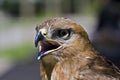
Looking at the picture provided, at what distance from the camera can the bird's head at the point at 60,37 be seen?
380 centimetres

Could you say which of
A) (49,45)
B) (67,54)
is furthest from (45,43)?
(67,54)

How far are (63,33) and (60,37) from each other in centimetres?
4

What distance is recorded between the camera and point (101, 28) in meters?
9.63

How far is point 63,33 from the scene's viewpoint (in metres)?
3.86

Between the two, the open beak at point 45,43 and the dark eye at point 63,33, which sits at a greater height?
the dark eye at point 63,33

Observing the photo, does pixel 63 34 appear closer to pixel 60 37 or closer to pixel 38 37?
pixel 60 37

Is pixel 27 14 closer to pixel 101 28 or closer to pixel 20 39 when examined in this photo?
pixel 20 39

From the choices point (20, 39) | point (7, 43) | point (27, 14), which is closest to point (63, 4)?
point (27, 14)

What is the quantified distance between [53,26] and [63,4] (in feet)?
109

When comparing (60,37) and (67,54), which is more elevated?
(60,37)

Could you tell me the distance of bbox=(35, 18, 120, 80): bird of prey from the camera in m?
3.80

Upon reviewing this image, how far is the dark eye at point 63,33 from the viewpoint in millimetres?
3820

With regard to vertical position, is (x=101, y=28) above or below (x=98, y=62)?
below

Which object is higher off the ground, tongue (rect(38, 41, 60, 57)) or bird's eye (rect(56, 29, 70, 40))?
bird's eye (rect(56, 29, 70, 40))
